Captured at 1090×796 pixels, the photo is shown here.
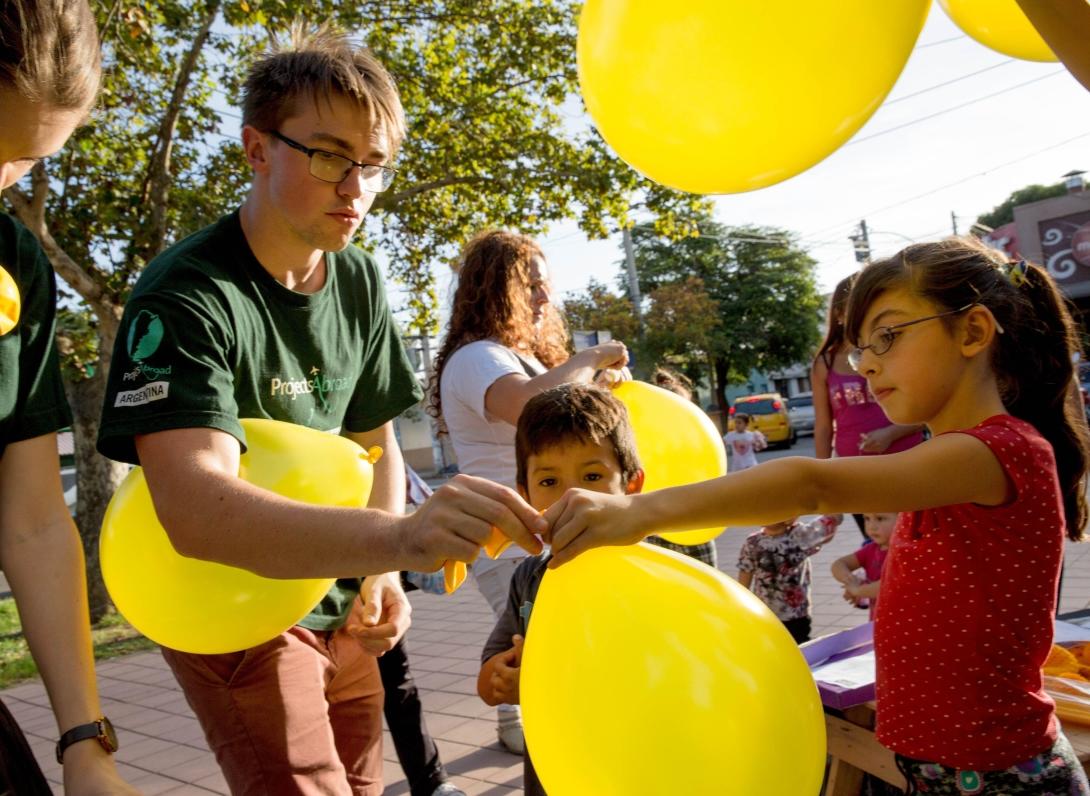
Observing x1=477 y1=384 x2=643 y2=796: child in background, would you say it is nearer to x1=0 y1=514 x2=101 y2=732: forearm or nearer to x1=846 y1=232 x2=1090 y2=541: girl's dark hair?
x1=846 y1=232 x2=1090 y2=541: girl's dark hair

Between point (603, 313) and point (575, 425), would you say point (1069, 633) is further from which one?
point (603, 313)

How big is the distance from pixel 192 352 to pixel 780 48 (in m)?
1.28

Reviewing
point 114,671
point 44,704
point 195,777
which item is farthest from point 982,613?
point 114,671

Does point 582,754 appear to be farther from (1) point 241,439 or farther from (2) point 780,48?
(2) point 780,48

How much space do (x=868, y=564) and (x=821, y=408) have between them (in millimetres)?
830

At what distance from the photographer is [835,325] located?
371 centimetres

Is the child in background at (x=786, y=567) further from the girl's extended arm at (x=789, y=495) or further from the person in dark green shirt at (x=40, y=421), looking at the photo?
the person in dark green shirt at (x=40, y=421)

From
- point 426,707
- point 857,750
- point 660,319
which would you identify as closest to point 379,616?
point 857,750

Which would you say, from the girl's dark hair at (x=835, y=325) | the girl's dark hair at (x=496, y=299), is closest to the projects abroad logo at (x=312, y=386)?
the girl's dark hair at (x=496, y=299)

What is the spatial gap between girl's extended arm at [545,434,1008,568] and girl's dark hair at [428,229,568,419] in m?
1.75

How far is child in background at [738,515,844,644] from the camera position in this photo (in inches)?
168

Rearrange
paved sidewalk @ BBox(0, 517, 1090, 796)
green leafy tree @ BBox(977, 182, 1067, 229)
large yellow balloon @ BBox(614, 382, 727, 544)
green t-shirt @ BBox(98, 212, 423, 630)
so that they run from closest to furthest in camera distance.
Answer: green t-shirt @ BBox(98, 212, 423, 630)
large yellow balloon @ BBox(614, 382, 727, 544)
paved sidewalk @ BBox(0, 517, 1090, 796)
green leafy tree @ BBox(977, 182, 1067, 229)

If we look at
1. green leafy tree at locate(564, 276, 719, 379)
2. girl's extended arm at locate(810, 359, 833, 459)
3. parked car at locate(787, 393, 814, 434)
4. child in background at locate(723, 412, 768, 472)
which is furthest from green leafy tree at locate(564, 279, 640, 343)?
girl's extended arm at locate(810, 359, 833, 459)

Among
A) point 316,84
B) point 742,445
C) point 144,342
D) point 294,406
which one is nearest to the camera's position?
point 144,342
